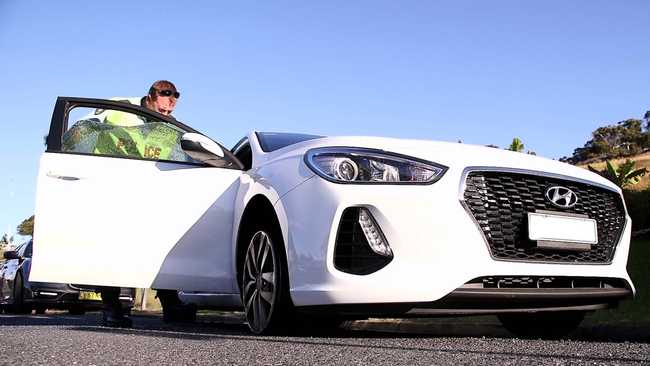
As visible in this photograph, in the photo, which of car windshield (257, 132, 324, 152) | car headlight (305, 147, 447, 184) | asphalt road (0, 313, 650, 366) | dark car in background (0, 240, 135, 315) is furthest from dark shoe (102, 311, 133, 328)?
dark car in background (0, 240, 135, 315)

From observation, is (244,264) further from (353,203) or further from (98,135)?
(98,135)

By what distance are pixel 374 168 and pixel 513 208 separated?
766 mm

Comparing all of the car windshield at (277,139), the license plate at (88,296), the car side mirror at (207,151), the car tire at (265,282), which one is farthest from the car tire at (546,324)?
the license plate at (88,296)

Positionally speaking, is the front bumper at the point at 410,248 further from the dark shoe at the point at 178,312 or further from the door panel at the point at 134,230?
the dark shoe at the point at 178,312

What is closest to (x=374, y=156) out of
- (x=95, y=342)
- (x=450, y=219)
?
(x=450, y=219)

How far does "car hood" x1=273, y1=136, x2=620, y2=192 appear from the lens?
416cm

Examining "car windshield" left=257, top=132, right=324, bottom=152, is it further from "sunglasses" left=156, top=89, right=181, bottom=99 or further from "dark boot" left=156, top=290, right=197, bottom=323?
"dark boot" left=156, top=290, right=197, bottom=323

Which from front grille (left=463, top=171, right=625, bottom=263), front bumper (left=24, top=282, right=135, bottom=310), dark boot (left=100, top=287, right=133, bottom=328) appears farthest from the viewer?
front bumper (left=24, top=282, right=135, bottom=310)

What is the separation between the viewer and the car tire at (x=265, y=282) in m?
4.45

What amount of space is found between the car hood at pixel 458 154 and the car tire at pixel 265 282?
1.75ft

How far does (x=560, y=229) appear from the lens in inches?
167

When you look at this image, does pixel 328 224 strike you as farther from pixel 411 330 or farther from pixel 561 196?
pixel 411 330

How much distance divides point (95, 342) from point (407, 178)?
1895 millimetres

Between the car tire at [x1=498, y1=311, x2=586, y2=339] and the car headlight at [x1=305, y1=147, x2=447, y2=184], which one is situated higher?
the car headlight at [x1=305, y1=147, x2=447, y2=184]
